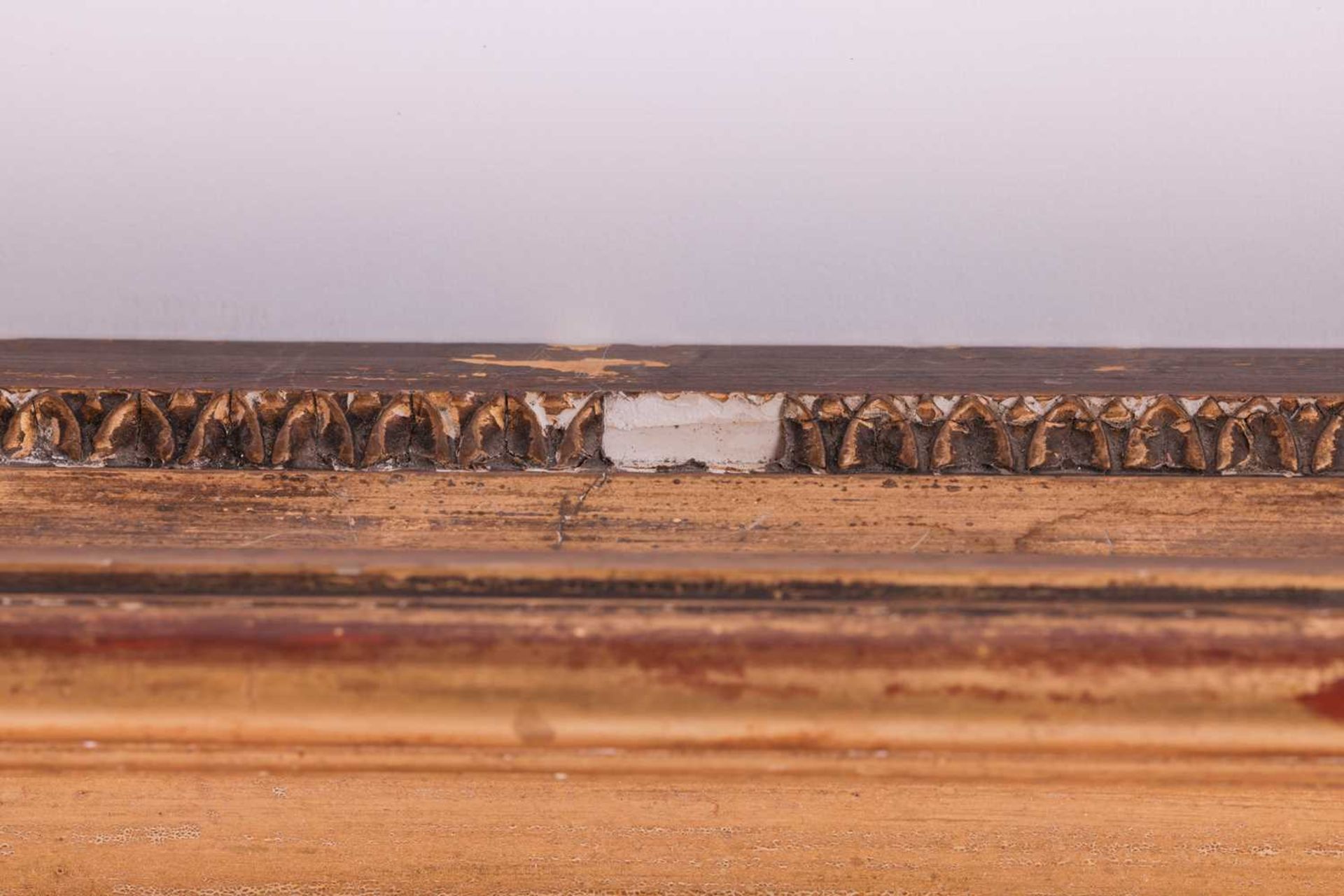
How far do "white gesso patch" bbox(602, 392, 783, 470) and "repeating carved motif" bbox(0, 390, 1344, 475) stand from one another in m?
0.01

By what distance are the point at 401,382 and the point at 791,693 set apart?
0.37 metres

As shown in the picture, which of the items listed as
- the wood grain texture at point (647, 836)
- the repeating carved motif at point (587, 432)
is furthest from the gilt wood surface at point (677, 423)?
the wood grain texture at point (647, 836)

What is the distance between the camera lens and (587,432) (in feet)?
1.95

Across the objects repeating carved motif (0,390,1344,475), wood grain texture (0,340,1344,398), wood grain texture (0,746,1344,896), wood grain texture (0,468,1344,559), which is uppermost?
wood grain texture (0,340,1344,398)

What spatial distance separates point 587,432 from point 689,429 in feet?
0.25

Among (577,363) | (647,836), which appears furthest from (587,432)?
(647,836)

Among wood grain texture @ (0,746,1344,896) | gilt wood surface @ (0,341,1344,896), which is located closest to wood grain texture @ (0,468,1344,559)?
gilt wood surface @ (0,341,1344,896)

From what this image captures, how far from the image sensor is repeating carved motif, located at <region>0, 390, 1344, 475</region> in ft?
1.92

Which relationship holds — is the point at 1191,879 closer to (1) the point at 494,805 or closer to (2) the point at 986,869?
(2) the point at 986,869

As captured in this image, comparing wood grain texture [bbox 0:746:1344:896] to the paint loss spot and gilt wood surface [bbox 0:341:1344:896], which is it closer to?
gilt wood surface [bbox 0:341:1344:896]

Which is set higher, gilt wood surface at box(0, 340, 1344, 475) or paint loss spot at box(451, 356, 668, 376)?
paint loss spot at box(451, 356, 668, 376)

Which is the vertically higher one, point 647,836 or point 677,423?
point 677,423

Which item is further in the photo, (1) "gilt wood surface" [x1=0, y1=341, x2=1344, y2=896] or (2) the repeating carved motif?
(2) the repeating carved motif

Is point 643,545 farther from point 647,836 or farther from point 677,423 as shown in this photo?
point 647,836
